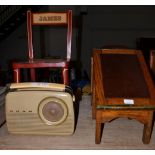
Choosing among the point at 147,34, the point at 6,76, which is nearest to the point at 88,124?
the point at 6,76

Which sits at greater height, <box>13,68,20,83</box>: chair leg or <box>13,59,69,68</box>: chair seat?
<box>13,59,69,68</box>: chair seat

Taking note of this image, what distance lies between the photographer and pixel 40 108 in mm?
1276

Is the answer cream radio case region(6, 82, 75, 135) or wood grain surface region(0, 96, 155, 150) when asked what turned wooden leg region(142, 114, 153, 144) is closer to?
wood grain surface region(0, 96, 155, 150)

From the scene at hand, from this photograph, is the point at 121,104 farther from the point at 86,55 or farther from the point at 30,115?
the point at 86,55

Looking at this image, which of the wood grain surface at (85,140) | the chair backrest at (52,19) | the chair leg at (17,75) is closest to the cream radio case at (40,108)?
the wood grain surface at (85,140)

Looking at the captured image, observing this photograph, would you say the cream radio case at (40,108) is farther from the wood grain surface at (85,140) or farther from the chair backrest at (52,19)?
the chair backrest at (52,19)

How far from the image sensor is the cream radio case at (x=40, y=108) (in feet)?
4.12

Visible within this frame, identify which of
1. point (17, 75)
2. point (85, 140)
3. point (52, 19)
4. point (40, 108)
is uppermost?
point (52, 19)

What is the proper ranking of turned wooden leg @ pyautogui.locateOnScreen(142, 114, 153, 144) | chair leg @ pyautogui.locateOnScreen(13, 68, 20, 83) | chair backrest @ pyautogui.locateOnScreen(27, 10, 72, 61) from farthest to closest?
1. chair backrest @ pyautogui.locateOnScreen(27, 10, 72, 61)
2. chair leg @ pyautogui.locateOnScreen(13, 68, 20, 83)
3. turned wooden leg @ pyautogui.locateOnScreen(142, 114, 153, 144)

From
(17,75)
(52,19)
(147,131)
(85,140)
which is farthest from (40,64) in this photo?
(147,131)

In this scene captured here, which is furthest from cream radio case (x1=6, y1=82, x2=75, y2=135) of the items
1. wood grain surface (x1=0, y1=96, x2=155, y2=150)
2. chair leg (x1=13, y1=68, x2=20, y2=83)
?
chair leg (x1=13, y1=68, x2=20, y2=83)

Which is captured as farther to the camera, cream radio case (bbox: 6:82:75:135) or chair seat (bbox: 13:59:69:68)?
chair seat (bbox: 13:59:69:68)

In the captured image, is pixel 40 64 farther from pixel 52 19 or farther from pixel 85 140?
pixel 85 140

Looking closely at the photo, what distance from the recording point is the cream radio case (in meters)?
1.26
